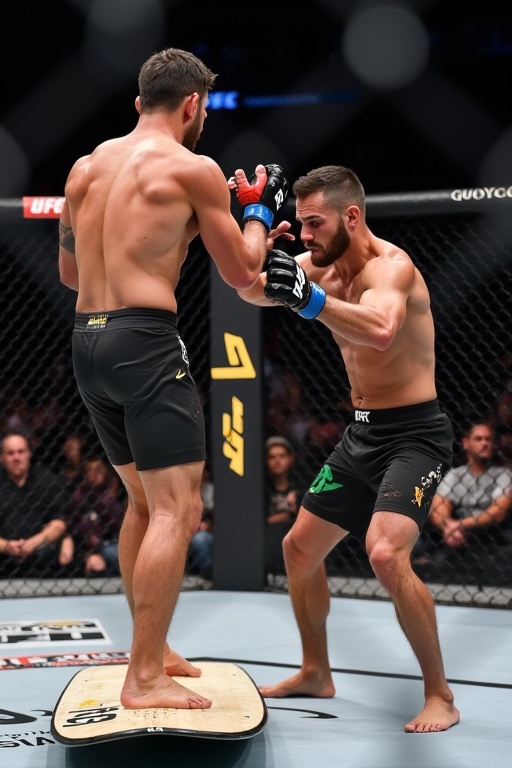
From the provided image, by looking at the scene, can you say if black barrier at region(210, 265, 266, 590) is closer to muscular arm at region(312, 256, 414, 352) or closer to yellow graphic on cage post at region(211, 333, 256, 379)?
yellow graphic on cage post at region(211, 333, 256, 379)

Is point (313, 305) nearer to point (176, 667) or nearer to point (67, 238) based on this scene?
point (67, 238)

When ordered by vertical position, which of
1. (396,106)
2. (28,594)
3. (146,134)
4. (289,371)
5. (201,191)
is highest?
(396,106)

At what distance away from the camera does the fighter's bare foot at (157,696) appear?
1912 mm

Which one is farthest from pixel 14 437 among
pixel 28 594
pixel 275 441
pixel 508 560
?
pixel 508 560

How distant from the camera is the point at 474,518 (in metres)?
3.90

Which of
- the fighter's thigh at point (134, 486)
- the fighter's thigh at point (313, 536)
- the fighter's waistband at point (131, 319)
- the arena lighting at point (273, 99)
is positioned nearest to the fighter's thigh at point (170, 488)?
the fighter's thigh at point (134, 486)

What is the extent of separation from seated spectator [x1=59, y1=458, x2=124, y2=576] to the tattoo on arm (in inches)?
82.6

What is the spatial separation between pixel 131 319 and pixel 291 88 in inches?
164

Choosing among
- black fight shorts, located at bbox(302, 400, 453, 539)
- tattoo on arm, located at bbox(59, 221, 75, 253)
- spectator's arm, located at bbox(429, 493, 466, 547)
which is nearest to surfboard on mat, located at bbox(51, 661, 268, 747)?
black fight shorts, located at bbox(302, 400, 453, 539)

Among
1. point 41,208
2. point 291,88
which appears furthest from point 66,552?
point 291,88

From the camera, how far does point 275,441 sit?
4.14 metres

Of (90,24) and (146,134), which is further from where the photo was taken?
(90,24)

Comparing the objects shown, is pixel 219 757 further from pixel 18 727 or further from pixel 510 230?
pixel 510 230

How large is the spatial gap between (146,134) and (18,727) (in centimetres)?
132
